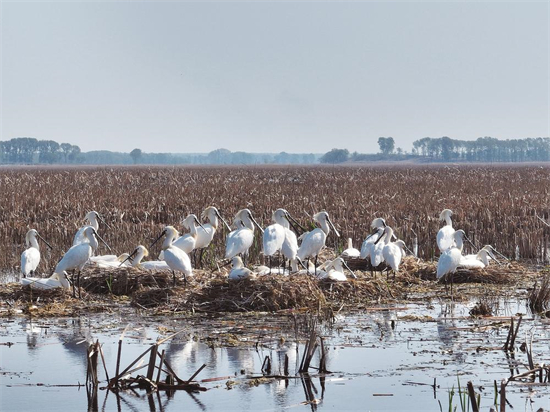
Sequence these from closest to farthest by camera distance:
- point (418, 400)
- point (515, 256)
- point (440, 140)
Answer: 1. point (418, 400)
2. point (515, 256)
3. point (440, 140)

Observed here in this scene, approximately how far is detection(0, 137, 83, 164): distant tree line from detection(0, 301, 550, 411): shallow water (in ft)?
559

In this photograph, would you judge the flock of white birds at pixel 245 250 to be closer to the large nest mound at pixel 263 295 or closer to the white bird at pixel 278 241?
the white bird at pixel 278 241

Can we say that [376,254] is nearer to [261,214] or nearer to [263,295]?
[263,295]

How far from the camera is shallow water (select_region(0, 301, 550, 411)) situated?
669 cm

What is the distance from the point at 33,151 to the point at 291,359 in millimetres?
181906

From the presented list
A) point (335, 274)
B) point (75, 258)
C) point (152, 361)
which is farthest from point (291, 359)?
point (75, 258)

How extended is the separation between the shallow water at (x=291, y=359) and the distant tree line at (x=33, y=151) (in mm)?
170452

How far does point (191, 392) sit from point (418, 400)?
1778 mm

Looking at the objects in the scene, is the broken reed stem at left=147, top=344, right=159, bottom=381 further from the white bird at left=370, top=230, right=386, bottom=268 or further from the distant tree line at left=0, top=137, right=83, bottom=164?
the distant tree line at left=0, top=137, right=83, bottom=164

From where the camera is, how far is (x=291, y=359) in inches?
310

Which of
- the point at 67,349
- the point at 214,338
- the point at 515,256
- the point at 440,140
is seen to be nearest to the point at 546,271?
the point at 515,256

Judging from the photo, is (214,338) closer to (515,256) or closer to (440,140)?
(515,256)

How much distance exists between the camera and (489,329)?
9.06 meters

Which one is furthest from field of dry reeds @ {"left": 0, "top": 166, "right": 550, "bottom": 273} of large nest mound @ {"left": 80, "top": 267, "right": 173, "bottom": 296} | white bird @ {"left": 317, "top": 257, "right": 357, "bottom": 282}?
white bird @ {"left": 317, "top": 257, "right": 357, "bottom": 282}
